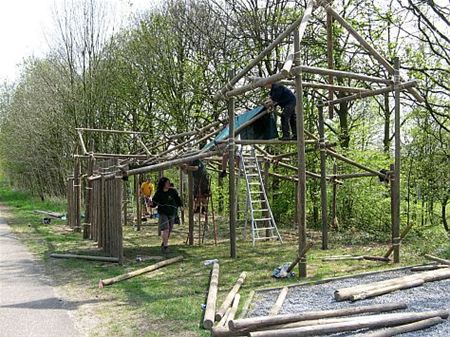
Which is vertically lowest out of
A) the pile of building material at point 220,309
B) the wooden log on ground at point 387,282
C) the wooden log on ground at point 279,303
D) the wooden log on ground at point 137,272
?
the wooden log on ground at point 137,272

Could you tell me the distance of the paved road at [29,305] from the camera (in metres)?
6.84

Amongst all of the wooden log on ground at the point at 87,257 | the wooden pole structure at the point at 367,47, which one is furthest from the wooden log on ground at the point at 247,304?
the wooden pole structure at the point at 367,47

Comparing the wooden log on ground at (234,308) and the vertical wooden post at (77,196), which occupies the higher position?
the vertical wooden post at (77,196)

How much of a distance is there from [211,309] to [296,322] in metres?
1.40

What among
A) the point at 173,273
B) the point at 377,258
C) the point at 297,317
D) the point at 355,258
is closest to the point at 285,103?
the point at 355,258

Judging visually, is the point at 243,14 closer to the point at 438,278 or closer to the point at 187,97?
the point at 187,97

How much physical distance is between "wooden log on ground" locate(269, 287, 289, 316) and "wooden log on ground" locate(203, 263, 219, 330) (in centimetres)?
69

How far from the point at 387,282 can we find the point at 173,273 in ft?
14.1

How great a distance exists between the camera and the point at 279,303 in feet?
23.1

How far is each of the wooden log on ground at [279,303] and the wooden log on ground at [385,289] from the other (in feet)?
2.91

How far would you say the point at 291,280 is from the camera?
900 cm

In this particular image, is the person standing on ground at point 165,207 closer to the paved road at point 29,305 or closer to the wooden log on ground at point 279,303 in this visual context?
the paved road at point 29,305

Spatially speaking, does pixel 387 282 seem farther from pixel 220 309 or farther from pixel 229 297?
pixel 220 309

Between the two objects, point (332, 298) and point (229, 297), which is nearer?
point (332, 298)
